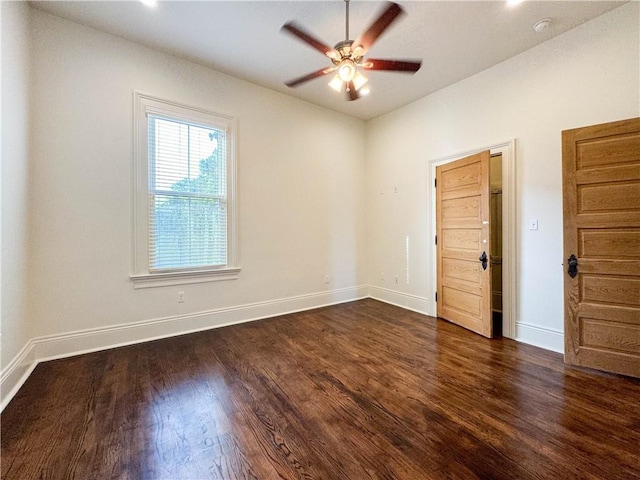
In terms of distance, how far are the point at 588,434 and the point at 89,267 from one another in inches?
165

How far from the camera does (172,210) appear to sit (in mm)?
3164

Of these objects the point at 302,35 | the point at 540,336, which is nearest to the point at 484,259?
the point at 540,336

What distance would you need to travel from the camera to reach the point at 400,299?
14.4 feet

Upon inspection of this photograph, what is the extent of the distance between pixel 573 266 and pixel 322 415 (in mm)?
2582

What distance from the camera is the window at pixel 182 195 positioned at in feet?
9.78

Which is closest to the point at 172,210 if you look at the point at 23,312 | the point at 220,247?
the point at 220,247

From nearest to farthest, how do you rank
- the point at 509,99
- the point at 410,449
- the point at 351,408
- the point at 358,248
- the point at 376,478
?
1. the point at 376,478
2. the point at 410,449
3. the point at 351,408
4. the point at 509,99
5. the point at 358,248

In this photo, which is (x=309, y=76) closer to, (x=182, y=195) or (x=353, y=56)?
(x=353, y=56)

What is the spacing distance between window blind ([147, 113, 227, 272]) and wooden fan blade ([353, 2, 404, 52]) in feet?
7.20

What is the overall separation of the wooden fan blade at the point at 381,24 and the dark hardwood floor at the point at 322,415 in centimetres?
262

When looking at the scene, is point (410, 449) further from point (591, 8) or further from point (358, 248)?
point (591, 8)

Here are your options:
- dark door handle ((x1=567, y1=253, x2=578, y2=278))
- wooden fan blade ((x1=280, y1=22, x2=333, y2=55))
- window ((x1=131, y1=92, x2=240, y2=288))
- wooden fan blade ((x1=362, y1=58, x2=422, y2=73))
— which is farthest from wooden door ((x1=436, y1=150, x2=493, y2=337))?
window ((x1=131, y1=92, x2=240, y2=288))

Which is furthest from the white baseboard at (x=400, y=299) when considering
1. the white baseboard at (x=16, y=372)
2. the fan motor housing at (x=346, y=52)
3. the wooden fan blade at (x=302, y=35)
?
the white baseboard at (x=16, y=372)

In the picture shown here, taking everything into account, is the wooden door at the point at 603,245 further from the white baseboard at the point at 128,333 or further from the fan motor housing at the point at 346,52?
the white baseboard at the point at 128,333
